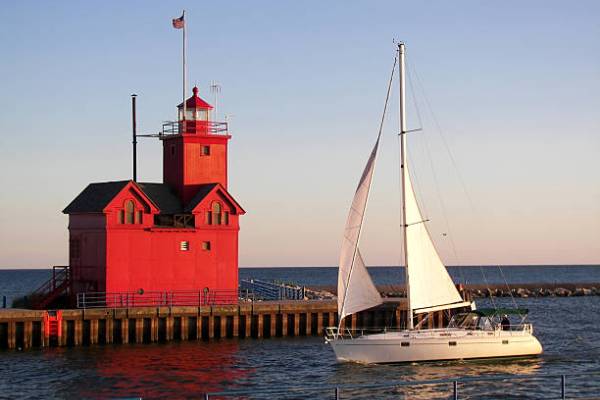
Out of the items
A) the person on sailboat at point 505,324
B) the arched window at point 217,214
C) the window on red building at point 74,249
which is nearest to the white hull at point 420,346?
the person on sailboat at point 505,324

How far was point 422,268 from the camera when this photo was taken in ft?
149

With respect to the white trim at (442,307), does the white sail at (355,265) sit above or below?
above

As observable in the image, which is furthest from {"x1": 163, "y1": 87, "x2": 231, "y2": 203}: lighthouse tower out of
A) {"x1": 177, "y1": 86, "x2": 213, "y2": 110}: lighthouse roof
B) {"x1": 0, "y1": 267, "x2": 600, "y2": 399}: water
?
{"x1": 0, "y1": 267, "x2": 600, "y2": 399}: water

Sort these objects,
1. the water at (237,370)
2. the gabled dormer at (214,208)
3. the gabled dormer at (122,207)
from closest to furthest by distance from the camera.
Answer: the water at (237,370) → the gabled dormer at (122,207) → the gabled dormer at (214,208)

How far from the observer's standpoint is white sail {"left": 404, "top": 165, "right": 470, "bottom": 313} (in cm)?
4509

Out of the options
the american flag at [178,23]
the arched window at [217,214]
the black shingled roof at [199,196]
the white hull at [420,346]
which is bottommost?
the white hull at [420,346]

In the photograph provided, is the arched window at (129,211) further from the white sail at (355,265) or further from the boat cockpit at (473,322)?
the boat cockpit at (473,322)

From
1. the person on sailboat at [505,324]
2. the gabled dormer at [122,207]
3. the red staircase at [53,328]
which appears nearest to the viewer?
the person on sailboat at [505,324]

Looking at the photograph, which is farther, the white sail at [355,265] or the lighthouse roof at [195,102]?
the lighthouse roof at [195,102]

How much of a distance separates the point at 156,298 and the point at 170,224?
14.6ft

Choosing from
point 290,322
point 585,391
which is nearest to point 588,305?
point 290,322

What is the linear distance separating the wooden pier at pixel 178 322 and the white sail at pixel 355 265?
10.4 m

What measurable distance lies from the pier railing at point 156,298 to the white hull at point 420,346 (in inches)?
539

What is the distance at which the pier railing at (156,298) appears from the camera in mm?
53719
